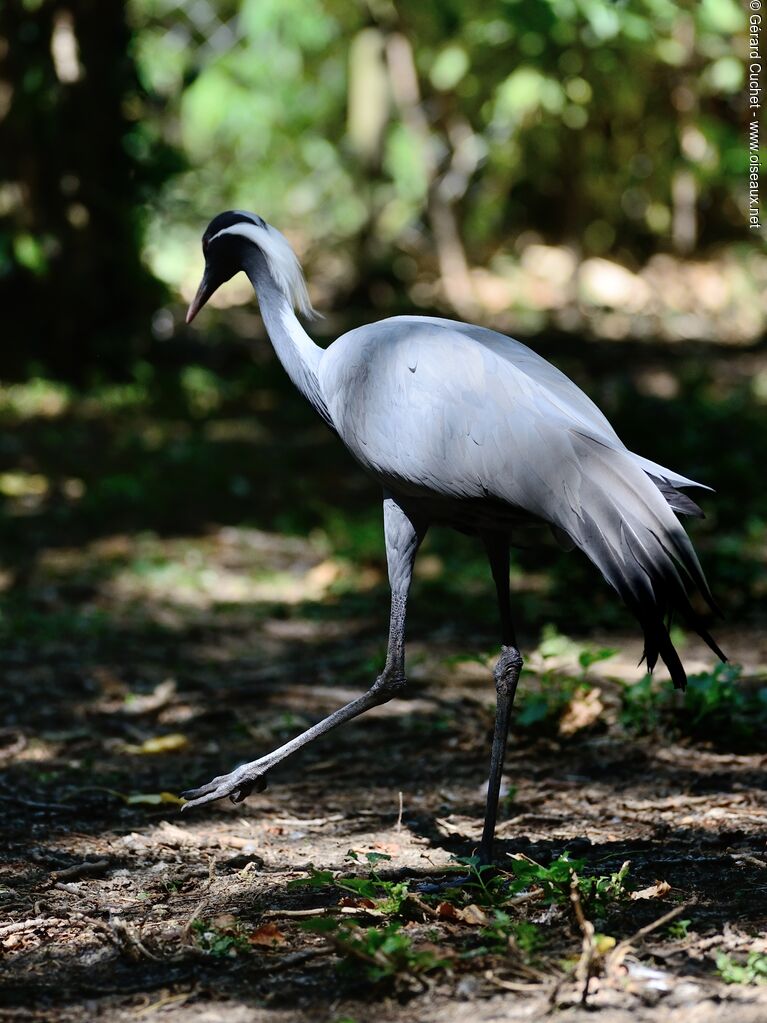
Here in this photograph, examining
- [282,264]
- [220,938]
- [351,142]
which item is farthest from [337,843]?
[351,142]

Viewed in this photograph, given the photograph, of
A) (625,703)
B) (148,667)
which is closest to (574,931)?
(625,703)

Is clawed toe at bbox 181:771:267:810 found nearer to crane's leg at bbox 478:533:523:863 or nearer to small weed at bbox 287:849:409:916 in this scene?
small weed at bbox 287:849:409:916

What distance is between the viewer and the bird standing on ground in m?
3.33

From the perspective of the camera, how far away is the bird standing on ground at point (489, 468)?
3.33 metres

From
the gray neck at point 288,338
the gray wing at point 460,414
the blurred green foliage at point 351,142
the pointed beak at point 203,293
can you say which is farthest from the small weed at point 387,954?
the blurred green foliage at point 351,142

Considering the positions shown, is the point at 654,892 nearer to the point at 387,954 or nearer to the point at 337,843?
the point at 387,954

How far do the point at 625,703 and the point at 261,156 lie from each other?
14.5 metres

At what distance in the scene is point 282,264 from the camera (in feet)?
13.7

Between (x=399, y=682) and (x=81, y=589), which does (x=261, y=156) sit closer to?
(x=81, y=589)

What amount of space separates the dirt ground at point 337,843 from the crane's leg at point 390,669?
0.20m

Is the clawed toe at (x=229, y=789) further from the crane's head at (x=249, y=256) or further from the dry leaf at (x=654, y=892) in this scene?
the crane's head at (x=249, y=256)

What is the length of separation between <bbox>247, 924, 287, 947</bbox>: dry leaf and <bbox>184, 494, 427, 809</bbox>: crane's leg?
2.37 feet

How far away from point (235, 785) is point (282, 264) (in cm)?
161

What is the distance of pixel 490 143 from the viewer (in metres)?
15.0
